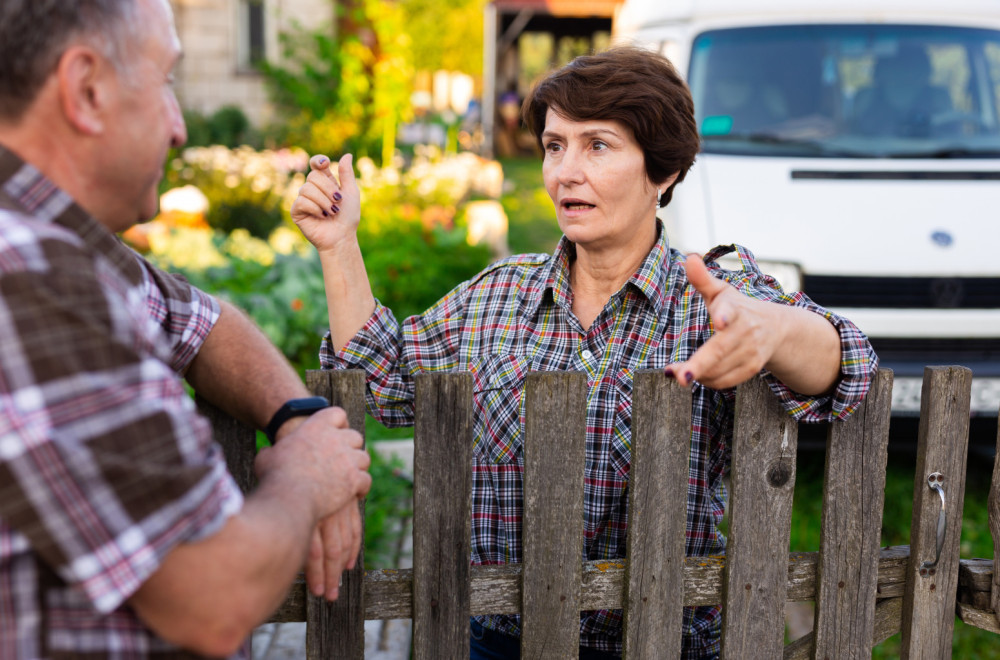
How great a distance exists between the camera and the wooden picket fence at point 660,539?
1.74 metres

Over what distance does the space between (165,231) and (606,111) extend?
5844 mm

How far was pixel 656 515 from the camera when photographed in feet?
5.92

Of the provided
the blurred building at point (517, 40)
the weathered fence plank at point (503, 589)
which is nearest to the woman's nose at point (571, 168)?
the weathered fence plank at point (503, 589)

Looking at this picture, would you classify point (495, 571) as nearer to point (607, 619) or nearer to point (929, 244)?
point (607, 619)

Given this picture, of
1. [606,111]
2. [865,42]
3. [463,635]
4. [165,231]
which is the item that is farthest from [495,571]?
[165,231]

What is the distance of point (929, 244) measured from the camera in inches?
160

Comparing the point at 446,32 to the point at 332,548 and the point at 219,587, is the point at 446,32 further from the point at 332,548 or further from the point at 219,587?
the point at 219,587

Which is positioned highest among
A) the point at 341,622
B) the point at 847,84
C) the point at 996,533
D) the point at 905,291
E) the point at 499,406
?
the point at 847,84

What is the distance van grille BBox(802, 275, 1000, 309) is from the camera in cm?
407

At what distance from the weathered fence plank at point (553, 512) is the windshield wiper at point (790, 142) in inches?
129

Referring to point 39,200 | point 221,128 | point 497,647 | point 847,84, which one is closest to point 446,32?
point 221,128

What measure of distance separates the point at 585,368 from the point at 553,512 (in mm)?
339

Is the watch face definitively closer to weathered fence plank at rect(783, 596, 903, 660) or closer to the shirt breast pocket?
the shirt breast pocket

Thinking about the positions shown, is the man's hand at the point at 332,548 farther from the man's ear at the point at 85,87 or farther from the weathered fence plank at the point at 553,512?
the man's ear at the point at 85,87
